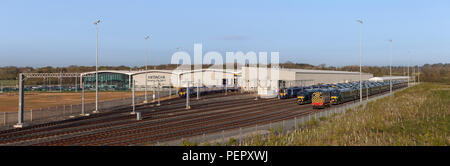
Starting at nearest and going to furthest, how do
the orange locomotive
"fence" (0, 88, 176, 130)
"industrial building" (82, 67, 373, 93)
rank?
"fence" (0, 88, 176, 130) → the orange locomotive → "industrial building" (82, 67, 373, 93)

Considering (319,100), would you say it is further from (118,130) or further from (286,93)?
(118,130)

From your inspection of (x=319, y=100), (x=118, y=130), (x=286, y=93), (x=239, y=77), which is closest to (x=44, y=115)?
(x=118, y=130)

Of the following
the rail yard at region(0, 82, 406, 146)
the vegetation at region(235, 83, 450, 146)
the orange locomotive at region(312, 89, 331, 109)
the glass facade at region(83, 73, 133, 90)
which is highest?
the glass facade at region(83, 73, 133, 90)

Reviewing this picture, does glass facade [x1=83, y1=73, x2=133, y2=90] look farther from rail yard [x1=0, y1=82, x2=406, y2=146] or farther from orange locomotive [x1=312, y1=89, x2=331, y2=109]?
orange locomotive [x1=312, y1=89, x2=331, y2=109]

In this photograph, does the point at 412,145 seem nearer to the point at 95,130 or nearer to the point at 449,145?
the point at 449,145

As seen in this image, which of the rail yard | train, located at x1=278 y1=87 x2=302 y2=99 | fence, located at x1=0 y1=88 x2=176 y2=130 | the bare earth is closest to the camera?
the rail yard

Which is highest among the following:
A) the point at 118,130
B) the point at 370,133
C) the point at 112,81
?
the point at 112,81

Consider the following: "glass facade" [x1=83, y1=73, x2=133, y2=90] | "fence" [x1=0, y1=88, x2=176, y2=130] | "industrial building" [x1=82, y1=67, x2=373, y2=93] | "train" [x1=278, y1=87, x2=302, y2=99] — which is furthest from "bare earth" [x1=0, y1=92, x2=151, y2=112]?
"train" [x1=278, y1=87, x2=302, y2=99]

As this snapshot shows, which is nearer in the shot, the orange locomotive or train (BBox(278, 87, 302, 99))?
the orange locomotive

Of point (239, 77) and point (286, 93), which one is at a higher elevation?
point (239, 77)

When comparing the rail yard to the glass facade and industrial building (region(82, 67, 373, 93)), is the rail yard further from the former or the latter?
the glass facade

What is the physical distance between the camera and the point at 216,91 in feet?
252

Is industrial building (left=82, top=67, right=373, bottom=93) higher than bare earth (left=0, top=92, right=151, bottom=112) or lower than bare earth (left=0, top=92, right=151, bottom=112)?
higher
